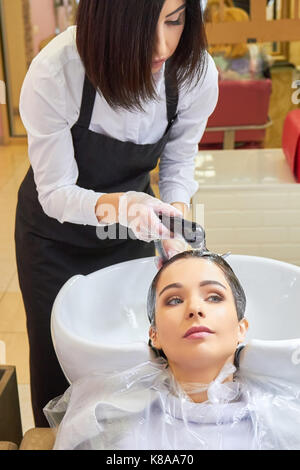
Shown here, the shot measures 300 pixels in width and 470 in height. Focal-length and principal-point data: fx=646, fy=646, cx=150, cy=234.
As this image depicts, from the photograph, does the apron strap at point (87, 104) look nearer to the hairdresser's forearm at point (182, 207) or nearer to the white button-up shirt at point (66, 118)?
the white button-up shirt at point (66, 118)

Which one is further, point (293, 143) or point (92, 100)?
point (293, 143)

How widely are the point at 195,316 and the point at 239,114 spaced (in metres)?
2.97

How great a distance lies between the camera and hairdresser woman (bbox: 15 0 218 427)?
1184mm

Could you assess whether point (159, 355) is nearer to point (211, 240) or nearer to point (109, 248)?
point (109, 248)

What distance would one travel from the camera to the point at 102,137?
1.41 meters

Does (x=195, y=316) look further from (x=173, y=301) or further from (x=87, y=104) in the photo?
(x=87, y=104)

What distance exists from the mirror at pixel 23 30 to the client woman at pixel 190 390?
4201 mm

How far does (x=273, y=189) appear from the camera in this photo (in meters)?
2.39

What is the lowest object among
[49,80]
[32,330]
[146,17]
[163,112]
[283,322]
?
[32,330]

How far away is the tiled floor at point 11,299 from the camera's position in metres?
2.29

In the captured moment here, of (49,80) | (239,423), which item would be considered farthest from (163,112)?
(239,423)

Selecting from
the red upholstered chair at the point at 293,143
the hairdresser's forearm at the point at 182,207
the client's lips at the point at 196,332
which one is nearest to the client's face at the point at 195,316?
the client's lips at the point at 196,332

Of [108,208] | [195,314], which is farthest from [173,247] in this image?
[195,314]

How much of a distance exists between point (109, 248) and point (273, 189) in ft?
3.31
